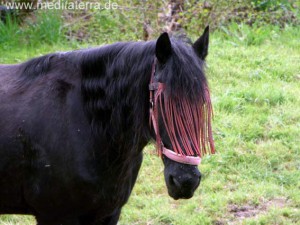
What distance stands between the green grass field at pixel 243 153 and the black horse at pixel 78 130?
4.74ft

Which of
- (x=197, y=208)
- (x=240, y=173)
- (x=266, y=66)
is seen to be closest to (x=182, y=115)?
(x=197, y=208)

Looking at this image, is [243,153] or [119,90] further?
[243,153]

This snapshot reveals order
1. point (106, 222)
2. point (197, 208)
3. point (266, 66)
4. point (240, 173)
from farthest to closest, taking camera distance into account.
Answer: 1. point (266, 66)
2. point (240, 173)
3. point (197, 208)
4. point (106, 222)

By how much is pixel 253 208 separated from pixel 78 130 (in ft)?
7.10

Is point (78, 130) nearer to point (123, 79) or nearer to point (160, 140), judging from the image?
point (123, 79)

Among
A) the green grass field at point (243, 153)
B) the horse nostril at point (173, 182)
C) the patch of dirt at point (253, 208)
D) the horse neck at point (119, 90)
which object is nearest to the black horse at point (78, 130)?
the horse neck at point (119, 90)

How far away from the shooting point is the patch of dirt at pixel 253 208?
5027 millimetres

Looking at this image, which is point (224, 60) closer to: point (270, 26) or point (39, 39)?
point (270, 26)

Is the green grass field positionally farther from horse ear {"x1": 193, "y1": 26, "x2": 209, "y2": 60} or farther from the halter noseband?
the halter noseband

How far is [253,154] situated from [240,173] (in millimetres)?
301

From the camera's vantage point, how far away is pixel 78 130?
3.50 m

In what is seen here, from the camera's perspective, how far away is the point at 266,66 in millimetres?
7414

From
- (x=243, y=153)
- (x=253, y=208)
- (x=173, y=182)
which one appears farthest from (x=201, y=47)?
(x=243, y=153)

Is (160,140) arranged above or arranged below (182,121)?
below
